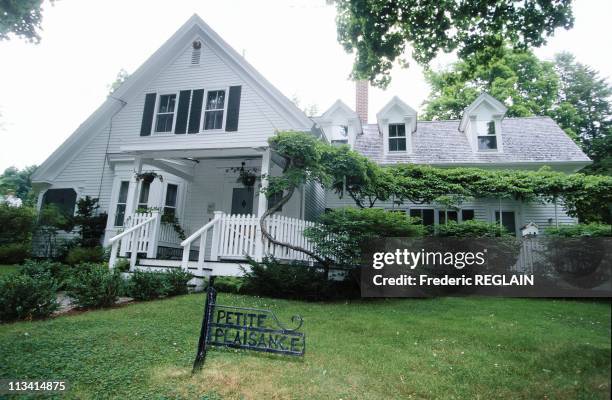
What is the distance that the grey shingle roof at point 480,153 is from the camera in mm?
12891

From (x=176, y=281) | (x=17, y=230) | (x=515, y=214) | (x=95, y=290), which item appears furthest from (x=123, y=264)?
(x=515, y=214)

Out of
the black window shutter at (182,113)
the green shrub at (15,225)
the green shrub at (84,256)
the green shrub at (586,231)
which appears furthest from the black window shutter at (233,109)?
the green shrub at (586,231)

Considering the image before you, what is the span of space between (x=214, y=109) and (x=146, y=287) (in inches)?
238

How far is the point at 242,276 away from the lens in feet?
26.7

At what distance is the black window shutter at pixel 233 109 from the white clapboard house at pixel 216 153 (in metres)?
0.03

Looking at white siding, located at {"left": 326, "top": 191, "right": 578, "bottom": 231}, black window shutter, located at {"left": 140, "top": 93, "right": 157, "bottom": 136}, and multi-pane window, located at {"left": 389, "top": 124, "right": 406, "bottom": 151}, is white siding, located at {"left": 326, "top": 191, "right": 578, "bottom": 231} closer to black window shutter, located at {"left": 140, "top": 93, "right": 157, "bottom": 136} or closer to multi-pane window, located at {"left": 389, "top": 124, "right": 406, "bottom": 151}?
multi-pane window, located at {"left": 389, "top": 124, "right": 406, "bottom": 151}

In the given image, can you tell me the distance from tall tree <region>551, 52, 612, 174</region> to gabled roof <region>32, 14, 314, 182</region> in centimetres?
856

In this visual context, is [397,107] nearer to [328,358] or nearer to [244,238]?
[244,238]

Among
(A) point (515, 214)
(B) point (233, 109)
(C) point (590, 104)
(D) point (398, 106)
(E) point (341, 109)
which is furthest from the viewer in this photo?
(E) point (341, 109)

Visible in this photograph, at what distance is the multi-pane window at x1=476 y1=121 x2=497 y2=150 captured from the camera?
13913 millimetres

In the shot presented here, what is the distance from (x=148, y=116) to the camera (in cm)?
1187

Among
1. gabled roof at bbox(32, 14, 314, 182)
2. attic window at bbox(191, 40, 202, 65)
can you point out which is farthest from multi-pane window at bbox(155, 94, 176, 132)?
attic window at bbox(191, 40, 202, 65)

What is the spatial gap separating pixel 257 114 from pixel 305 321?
6.82 metres

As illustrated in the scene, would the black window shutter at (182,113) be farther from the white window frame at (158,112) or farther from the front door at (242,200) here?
the front door at (242,200)
